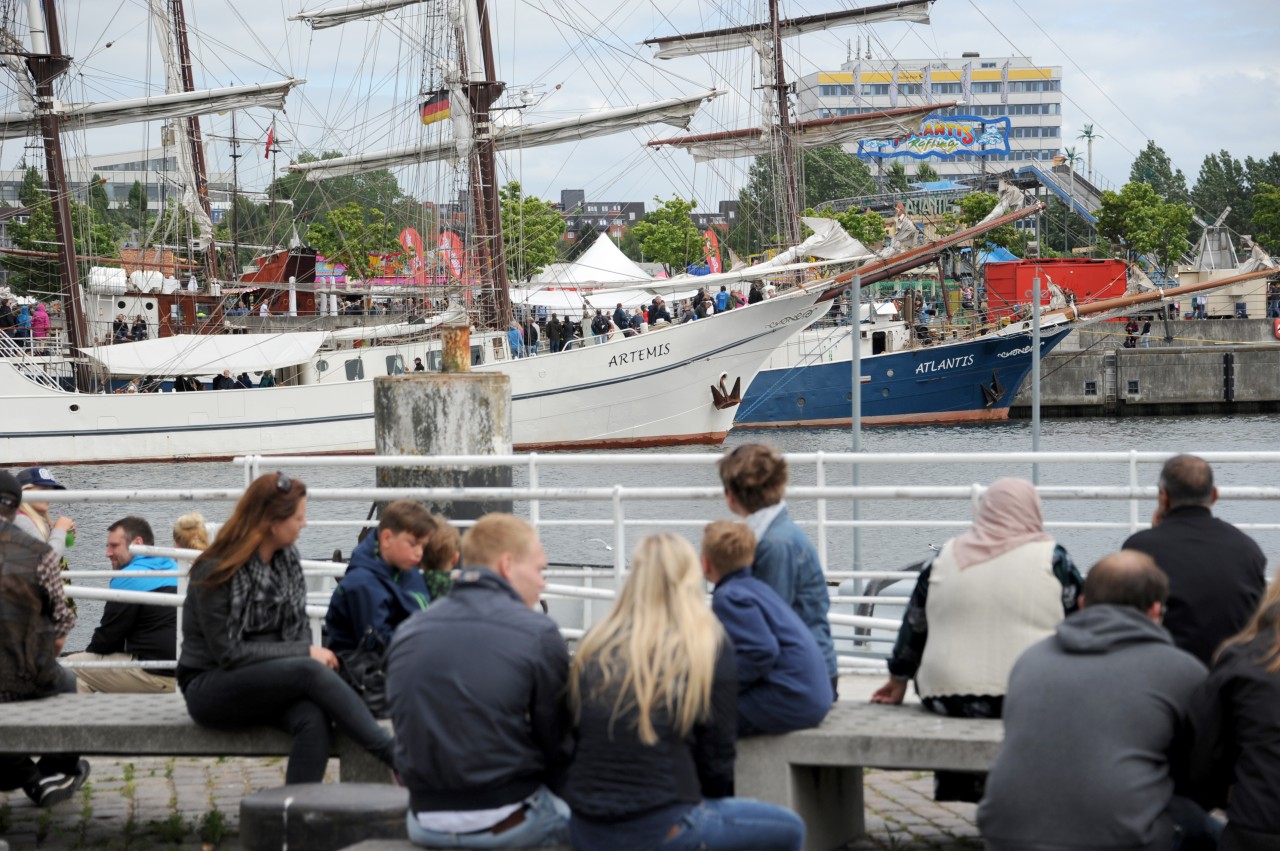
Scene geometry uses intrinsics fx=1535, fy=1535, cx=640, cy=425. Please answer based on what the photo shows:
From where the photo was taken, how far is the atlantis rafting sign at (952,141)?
143 meters

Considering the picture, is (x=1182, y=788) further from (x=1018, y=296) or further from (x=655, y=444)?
(x=1018, y=296)

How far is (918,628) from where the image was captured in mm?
5414

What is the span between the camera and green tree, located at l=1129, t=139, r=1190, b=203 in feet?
395

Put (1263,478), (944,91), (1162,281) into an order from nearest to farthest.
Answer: (1263,478) < (1162,281) < (944,91)

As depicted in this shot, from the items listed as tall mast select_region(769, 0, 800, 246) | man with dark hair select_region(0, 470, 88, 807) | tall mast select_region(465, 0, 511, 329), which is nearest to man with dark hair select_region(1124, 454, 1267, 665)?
man with dark hair select_region(0, 470, 88, 807)

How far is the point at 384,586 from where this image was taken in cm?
594

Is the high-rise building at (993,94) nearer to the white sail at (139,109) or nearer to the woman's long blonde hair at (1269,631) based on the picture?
the white sail at (139,109)

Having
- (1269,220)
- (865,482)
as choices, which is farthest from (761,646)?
(1269,220)

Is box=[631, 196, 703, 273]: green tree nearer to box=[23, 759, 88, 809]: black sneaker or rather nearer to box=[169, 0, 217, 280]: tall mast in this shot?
box=[169, 0, 217, 280]: tall mast

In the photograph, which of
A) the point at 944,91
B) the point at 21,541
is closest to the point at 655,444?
the point at 21,541

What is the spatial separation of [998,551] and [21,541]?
365cm

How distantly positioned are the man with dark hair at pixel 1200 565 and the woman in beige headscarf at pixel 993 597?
0.31m

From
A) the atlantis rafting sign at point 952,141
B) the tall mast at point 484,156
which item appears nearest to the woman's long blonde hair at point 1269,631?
the tall mast at point 484,156

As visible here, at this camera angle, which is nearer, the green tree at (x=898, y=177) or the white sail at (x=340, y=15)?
the white sail at (x=340, y=15)
